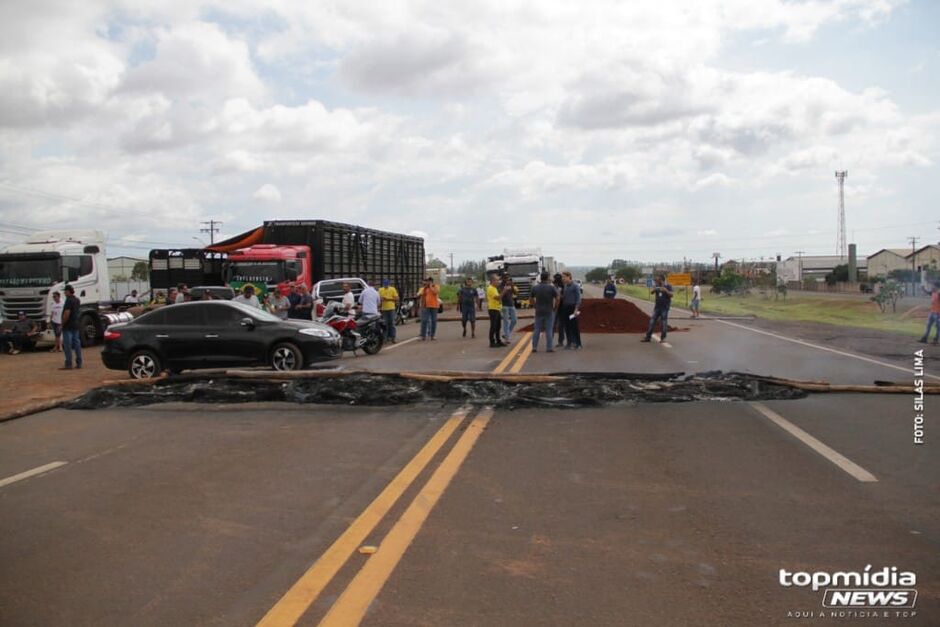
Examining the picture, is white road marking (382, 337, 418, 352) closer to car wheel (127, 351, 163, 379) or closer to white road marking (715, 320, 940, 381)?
car wheel (127, 351, 163, 379)

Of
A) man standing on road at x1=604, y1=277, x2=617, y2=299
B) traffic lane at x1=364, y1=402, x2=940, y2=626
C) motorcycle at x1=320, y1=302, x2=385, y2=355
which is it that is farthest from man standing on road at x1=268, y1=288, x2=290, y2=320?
traffic lane at x1=364, y1=402, x2=940, y2=626

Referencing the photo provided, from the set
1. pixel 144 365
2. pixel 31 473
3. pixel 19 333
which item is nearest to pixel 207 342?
pixel 144 365

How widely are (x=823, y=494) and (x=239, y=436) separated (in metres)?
5.95

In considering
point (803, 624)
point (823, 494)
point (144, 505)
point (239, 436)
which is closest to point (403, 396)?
point (239, 436)

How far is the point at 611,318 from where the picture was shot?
86.1 feet

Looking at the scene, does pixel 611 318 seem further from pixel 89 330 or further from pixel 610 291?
pixel 89 330

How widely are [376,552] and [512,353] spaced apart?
1308 cm

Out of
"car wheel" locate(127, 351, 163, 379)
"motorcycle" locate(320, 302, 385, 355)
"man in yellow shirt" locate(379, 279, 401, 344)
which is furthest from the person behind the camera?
"man in yellow shirt" locate(379, 279, 401, 344)

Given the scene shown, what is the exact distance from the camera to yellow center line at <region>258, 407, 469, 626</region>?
4.07m

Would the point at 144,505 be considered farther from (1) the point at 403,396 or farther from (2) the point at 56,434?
(1) the point at 403,396

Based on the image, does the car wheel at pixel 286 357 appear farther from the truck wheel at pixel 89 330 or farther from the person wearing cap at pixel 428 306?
the truck wheel at pixel 89 330

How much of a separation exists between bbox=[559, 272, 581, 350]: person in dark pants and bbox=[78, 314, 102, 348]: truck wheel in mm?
13728

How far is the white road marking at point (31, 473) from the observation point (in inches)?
283

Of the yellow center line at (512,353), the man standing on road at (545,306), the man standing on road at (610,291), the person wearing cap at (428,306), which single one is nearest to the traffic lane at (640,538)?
the yellow center line at (512,353)
